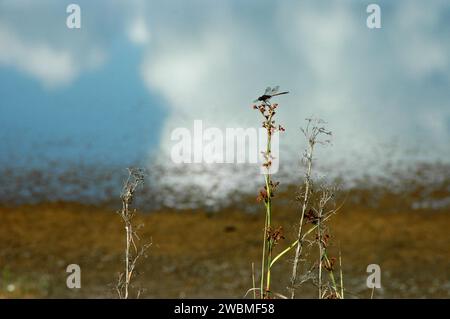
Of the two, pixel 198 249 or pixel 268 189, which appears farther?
pixel 198 249

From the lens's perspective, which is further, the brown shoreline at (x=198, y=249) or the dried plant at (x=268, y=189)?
the brown shoreline at (x=198, y=249)

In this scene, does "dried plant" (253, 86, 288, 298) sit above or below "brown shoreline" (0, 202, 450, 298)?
above

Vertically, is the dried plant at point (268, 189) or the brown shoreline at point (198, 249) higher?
the dried plant at point (268, 189)

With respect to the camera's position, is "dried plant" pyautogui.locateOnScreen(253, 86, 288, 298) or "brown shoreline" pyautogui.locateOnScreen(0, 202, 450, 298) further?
"brown shoreline" pyautogui.locateOnScreen(0, 202, 450, 298)

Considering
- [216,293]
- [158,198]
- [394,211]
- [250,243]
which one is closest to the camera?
[216,293]

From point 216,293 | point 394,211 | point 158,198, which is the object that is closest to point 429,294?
point 216,293

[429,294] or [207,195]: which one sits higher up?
[207,195]

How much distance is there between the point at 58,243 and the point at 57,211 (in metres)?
3.03

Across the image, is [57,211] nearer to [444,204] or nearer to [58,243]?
[58,243]

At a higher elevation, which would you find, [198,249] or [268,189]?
[268,189]

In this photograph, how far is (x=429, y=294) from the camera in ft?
48.7
